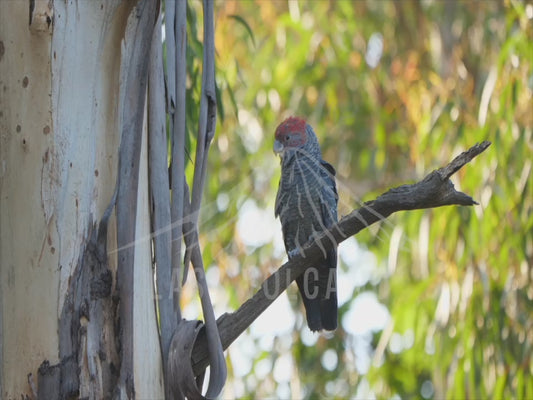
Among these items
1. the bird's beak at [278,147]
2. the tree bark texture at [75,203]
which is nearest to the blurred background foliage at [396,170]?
the bird's beak at [278,147]

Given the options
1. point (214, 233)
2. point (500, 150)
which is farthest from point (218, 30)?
point (500, 150)

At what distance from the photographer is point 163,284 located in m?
1.49

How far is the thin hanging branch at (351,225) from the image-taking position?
4.58 ft

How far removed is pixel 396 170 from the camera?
452 centimetres

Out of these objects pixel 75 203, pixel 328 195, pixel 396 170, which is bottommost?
pixel 75 203

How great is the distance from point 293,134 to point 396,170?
2071 mm

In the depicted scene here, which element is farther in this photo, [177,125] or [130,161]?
[177,125]

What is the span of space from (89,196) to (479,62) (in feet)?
10.9

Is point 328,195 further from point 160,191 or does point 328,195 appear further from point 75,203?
point 75,203

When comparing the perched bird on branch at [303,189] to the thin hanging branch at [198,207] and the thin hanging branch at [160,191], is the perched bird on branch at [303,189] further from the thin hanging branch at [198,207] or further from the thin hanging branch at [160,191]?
the thin hanging branch at [160,191]

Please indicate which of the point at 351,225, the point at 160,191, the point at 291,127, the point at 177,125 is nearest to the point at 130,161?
the point at 160,191

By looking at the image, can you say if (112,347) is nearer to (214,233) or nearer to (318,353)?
(214,233)

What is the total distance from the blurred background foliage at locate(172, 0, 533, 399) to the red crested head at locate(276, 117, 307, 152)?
10.4 inches

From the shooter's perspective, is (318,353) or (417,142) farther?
(318,353)
